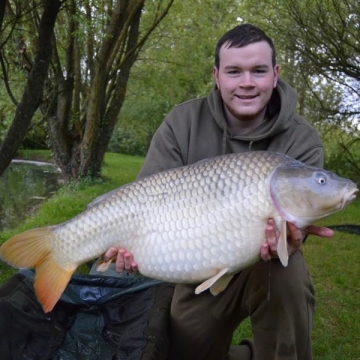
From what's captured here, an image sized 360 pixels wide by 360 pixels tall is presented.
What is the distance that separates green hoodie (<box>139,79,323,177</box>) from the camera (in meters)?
1.73

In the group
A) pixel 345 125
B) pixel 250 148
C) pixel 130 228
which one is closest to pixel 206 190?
pixel 130 228

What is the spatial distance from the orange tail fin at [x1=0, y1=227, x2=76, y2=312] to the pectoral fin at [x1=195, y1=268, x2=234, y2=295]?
0.37m

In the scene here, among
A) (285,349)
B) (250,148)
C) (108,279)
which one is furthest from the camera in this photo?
(108,279)

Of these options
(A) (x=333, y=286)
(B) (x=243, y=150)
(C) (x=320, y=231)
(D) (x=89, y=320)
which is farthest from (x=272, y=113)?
(A) (x=333, y=286)

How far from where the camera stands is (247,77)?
1.67 m

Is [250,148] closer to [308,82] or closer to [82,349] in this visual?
[82,349]

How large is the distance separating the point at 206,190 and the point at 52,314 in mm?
975

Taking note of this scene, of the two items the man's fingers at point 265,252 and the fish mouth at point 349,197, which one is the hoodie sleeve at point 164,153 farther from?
the fish mouth at point 349,197

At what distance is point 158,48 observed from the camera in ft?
32.5

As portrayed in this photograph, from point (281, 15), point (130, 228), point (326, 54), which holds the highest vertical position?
point (281, 15)

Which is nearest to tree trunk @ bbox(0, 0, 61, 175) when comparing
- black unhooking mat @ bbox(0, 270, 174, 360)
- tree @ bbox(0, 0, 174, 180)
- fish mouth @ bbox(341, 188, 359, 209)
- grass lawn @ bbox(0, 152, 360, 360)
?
grass lawn @ bbox(0, 152, 360, 360)

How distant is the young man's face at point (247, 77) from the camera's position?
1.67m

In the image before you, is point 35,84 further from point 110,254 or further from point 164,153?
point 110,254

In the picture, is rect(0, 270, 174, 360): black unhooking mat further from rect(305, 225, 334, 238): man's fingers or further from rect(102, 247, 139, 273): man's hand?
rect(305, 225, 334, 238): man's fingers
